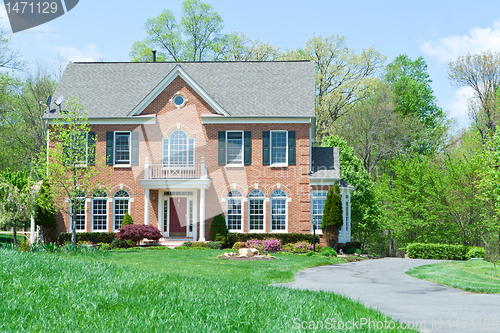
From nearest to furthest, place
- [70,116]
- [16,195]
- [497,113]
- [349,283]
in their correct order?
[349,283], [70,116], [16,195], [497,113]

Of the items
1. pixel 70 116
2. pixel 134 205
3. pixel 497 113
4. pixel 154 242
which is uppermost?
pixel 497 113

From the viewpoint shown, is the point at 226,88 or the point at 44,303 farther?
the point at 226,88

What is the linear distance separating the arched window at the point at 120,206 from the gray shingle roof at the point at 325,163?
10.2m

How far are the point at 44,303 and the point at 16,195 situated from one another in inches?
786

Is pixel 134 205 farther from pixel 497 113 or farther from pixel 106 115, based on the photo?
pixel 497 113

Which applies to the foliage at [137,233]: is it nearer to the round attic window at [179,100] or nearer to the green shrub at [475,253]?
the round attic window at [179,100]

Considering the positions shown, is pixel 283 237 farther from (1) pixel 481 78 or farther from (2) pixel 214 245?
(1) pixel 481 78

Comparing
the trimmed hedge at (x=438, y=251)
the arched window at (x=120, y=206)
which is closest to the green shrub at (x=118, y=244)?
the arched window at (x=120, y=206)

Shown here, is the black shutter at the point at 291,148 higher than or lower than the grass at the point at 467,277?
higher

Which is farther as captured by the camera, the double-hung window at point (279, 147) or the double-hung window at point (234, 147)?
the double-hung window at point (234, 147)

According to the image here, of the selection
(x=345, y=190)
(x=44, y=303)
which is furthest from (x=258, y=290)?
(x=345, y=190)

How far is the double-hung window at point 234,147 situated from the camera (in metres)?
25.8

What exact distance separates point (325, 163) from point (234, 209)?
5.70 m

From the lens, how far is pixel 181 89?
2608 centimetres
